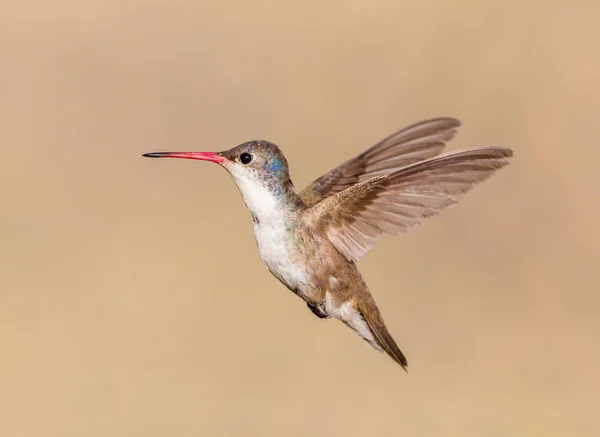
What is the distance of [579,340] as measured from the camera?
12.1ft

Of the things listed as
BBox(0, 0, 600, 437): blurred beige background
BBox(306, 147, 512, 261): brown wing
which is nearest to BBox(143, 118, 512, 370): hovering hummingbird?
BBox(306, 147, 512, 261): brown wing

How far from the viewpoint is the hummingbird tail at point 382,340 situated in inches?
56.5

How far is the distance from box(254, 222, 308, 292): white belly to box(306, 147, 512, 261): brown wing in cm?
8

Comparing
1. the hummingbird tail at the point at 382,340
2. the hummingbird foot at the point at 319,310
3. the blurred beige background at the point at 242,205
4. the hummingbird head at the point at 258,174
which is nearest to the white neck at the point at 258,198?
the hummingbird head at the point at 258,174

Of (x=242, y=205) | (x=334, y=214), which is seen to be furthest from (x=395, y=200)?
(x=242, y=205)

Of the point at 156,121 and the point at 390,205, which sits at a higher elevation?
the point at 156,121

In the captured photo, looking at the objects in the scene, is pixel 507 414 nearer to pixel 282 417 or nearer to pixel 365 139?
pixel 282 417

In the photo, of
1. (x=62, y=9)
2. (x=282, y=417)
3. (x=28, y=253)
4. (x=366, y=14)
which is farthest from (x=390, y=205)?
(x=62, y=9)

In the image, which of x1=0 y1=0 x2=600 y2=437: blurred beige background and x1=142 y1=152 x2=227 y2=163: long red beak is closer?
x1=142 y1=152 x2=227 y2=163: long red beak

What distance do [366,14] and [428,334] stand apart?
1.90 metres

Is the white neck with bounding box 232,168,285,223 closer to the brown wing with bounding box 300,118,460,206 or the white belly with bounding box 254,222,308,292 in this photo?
the white belly with bounding box 254,222,308,292

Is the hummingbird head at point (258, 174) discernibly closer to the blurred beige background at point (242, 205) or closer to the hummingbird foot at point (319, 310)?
the hummingbird foot at point (319, 310)

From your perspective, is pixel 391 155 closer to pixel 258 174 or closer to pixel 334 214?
pixel 334 214

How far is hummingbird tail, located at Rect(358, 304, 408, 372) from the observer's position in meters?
1.44
